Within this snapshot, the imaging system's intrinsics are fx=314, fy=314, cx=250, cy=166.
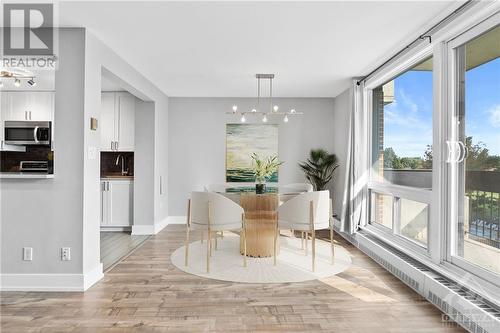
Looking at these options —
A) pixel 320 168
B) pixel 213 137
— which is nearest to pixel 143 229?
pixel 213 137

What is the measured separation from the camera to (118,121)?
5.78 metres

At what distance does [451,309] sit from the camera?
2.50 meters

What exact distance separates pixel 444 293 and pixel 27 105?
20.0 ft

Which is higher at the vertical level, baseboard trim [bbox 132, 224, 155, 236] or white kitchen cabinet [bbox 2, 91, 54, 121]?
white kitchen cabinet [bbox 2, 91, 54, 121]

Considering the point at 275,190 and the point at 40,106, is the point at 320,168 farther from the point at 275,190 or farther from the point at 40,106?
the point at 40,106

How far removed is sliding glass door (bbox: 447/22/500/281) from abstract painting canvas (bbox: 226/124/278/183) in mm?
3831

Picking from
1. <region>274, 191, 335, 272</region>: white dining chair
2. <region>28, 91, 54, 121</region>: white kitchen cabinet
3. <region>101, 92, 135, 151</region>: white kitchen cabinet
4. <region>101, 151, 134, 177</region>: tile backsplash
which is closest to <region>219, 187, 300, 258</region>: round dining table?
<region>274, 191, 335, 272</region>: white dining chair

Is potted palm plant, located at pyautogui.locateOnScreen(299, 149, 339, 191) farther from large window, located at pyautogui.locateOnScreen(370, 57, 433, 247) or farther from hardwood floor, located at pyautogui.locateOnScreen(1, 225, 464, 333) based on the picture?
hardwood floor, located at pyautogui.locateOnScreen(1, 225, 464, 333)

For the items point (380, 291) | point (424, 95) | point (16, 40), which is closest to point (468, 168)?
point (424, 95)

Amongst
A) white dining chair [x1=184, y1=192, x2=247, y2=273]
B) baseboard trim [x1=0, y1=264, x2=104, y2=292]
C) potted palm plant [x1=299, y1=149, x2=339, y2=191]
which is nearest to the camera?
baseboard trim [x1=0, y1=264, x2=104, y2=292]

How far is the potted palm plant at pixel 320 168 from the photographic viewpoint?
6.07 meters

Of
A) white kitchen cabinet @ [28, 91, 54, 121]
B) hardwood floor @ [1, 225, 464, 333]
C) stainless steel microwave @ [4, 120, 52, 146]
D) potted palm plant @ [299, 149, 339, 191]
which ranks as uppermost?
white kitchen cabinet @ [28, 91, 54, 121]

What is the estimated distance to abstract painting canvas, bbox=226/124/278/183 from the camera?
6406 mm

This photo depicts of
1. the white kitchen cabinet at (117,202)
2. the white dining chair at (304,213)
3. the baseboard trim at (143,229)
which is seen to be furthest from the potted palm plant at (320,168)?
the white kitchen cabinet at (117,202)
